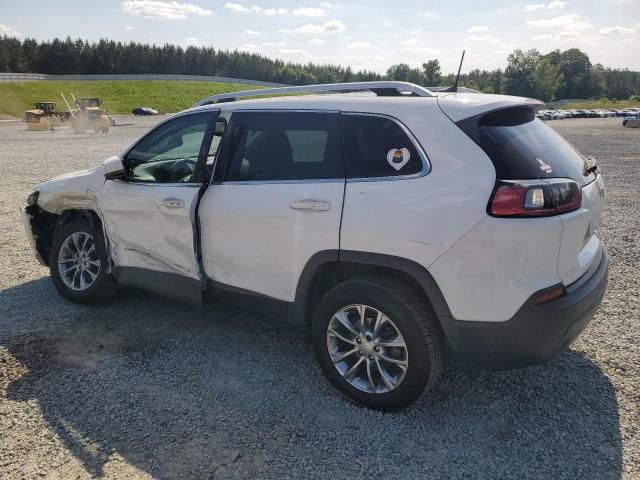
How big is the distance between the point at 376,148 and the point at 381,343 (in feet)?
3.75

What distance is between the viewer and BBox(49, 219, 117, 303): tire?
4.33 metres

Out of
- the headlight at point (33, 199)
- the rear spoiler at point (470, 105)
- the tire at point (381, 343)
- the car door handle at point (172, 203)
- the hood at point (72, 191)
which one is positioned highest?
the rear spoiler at point (470, 105)

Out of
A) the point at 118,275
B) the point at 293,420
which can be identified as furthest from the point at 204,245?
the point at 293,420

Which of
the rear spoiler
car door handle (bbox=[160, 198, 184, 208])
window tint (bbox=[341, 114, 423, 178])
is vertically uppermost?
the rear spoiler

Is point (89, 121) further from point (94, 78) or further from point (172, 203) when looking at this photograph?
point (94, 78)

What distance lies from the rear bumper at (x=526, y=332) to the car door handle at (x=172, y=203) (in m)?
2.02

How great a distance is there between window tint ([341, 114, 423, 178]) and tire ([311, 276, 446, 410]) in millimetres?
639

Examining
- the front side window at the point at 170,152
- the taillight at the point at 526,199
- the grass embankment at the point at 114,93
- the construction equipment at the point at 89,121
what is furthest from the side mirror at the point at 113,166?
the grass embankment at the point at 114,93

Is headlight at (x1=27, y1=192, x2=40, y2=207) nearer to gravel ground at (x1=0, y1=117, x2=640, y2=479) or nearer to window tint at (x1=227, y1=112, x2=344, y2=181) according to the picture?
gravel ground at (x1=0, y1=117, x2=640, y2=479)

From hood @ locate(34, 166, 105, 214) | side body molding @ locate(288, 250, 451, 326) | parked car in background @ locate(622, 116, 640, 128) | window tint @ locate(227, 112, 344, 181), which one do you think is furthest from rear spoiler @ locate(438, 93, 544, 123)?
parked car in background @ locate(622, 116, 640, 128)

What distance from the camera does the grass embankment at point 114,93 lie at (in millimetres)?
63362

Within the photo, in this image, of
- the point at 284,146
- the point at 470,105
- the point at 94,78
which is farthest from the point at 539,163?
the point at 94,78

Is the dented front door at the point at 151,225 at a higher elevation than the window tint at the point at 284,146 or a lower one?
lower

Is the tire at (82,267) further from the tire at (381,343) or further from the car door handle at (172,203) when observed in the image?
the tire at (381,343)
